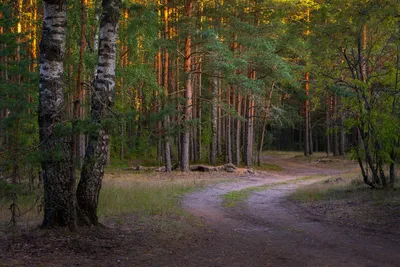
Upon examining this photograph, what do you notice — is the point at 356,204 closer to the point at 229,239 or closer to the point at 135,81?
the point at 229,239

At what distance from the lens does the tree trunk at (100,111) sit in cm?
822

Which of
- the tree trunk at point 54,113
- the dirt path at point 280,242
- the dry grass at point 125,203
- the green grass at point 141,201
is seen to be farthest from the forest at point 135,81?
the dirt path at point 280,242

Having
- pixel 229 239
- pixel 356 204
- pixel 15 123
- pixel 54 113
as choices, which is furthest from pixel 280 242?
pixel 15 123

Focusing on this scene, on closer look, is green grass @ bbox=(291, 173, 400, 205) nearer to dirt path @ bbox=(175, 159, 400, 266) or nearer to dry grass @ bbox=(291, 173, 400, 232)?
dry grass @ bbox=(291, 173, 400, 232)

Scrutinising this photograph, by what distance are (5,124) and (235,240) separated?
5092 mm

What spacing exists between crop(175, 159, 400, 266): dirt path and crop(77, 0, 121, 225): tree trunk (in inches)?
89.1

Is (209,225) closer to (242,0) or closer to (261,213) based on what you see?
(261,213)

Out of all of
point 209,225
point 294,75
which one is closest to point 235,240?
point 209,225

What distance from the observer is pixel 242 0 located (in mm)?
26719

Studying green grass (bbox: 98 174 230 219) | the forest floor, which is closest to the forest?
green grass (bbox: 98 174 230 219)

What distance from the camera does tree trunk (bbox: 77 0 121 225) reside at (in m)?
8.22

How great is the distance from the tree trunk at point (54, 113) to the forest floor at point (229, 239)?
0.42 m

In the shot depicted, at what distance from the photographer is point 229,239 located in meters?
8.63

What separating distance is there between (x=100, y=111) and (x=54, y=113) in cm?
98
